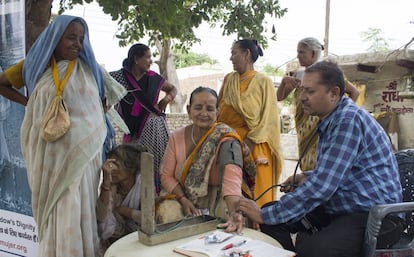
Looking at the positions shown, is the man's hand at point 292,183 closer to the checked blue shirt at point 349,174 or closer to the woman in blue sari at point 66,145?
the checked blue shirt at point 349,174

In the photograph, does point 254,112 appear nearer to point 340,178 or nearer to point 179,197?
point 179,197

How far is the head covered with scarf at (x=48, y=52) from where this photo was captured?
2.63 metres

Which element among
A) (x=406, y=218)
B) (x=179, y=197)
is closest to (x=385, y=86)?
(x=406, y=218)

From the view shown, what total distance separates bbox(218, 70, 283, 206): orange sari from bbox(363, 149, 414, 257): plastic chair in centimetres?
136

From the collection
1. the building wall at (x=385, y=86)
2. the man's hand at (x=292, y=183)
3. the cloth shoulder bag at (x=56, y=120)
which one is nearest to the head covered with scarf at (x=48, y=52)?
the cloth shoulder bag at (x=56, y=120)

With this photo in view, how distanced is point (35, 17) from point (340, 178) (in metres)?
2.90

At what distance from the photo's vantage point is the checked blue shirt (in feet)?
7.11

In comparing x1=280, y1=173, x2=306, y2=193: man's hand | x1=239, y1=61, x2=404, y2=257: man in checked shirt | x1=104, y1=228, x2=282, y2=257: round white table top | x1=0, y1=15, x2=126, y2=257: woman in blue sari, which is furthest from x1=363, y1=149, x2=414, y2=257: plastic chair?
x1=0, y1=15, x2=126, y2=257: woman in blue sari

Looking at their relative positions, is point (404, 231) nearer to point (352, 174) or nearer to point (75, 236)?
point (352, 174)

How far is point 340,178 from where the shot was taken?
2.16 metres

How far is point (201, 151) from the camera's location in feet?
9.53

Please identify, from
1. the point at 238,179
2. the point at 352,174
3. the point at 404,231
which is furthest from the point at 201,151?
the point at 404,231

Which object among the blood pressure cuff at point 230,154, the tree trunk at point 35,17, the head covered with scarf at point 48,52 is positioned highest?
the tree trunk at point 35,17

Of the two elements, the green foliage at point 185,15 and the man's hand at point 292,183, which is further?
the green foliage at point 185,15
